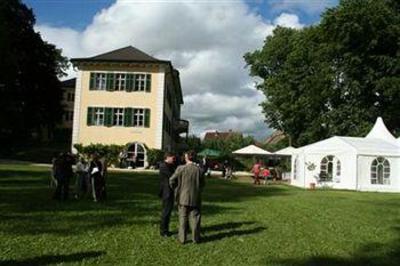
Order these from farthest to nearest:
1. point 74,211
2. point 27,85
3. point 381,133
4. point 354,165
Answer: point 27,85
point 381,133
point 354,165
point 74,211

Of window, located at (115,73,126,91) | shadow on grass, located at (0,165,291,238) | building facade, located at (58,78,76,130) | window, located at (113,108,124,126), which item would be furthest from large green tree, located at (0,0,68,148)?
shadow on grass, located at (0,165,291,238)

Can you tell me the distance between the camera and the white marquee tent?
36094 millimetres

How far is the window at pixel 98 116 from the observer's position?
53438 millimetres

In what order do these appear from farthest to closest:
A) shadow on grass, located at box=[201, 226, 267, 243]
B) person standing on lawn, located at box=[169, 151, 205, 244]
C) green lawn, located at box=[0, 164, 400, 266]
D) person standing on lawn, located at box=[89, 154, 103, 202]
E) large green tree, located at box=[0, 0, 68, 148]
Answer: large green tree, located at box=[0, 0, 68, 148] < person standing on lawn, located at box=[89, 154, 103, 202] < shadow on grass, located at box=[201, 226, 267, 243] < person standing on lawn, located at box=[169, 151, 205, 244] < green lawn, located at box=[0, 164, 400, 266]

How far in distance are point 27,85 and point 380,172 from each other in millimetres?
36472

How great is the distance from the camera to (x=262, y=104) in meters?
61.1

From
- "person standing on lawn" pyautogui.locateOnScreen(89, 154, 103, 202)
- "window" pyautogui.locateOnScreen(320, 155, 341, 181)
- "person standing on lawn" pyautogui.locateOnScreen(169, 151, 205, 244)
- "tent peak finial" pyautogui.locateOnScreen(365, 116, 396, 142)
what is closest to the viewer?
"person standing on lawn" pyautogui.locateOnScreen(169, 151, 205, 244)

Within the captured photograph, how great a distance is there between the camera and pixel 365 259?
11.5 m

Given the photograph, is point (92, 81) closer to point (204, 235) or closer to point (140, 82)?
point (140, 82)

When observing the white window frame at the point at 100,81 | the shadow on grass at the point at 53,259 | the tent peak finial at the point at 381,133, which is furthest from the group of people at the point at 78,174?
the white window frame at the point at 100,81

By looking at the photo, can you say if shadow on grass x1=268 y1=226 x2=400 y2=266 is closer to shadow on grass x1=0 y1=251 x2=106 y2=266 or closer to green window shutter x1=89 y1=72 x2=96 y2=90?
Result: shadow on grass x1=0 y1=251 x2=106 y2=266

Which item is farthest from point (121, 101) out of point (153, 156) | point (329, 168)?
point (329, 168)

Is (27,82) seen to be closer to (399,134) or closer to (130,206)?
(399,134)

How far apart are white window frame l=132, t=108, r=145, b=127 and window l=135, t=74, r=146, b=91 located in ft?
5.86
